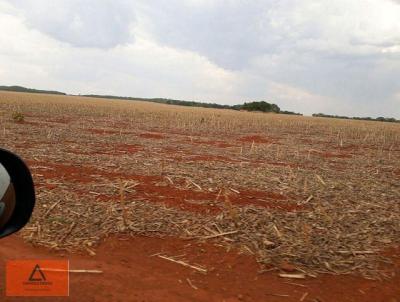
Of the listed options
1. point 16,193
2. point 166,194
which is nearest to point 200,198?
point 166,194

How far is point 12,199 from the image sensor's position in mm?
1892

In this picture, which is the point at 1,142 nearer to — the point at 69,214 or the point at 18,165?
the point at 69,214

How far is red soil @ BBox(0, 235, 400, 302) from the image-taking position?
4.22 metres

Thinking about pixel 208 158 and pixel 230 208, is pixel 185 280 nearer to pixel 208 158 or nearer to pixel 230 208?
pixel 230 208

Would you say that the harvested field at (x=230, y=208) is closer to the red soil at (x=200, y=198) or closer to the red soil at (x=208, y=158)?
the red soil at (x=200, y=198)

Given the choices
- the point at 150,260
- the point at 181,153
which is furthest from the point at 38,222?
the point at 181,153

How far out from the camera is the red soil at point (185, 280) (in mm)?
4223

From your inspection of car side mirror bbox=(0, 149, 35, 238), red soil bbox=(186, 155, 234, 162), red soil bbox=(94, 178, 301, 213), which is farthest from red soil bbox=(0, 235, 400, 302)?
red soil bbox=(186, 155, 234, 162)

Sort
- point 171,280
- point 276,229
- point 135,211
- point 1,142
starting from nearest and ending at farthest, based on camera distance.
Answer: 1. point 171,280
2. point 276,229
3. point 135,211
4. point 1,142

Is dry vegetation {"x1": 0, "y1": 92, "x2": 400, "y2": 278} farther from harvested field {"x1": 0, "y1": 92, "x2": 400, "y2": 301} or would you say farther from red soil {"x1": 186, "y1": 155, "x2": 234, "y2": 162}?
red soil {"x1": 186, "y1": 155, "x2": 234, "y2": 162}

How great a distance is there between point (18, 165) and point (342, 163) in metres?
13.0

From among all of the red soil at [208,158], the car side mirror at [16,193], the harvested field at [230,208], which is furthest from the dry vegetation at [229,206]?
the car side mirror at [16,193]

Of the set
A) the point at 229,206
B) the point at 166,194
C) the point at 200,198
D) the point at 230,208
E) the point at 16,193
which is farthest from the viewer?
the point at 166,194

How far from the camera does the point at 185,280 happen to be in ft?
15.0
